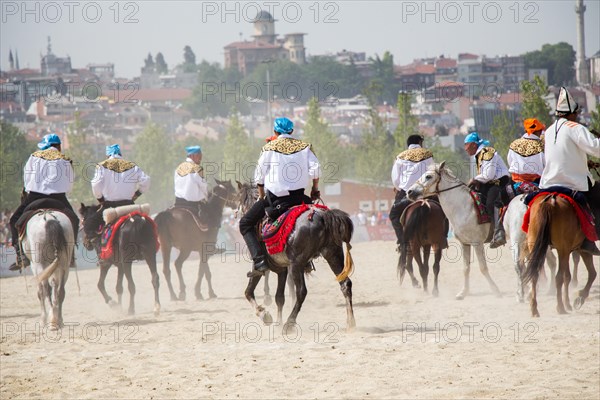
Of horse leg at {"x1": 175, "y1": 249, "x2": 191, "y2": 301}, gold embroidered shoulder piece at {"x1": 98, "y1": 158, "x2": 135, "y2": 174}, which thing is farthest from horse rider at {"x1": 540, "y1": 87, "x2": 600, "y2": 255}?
horse leg at {"x1": 175, "y1": 249, "x2": 191, "y2": 301}

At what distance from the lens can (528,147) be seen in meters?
16.3

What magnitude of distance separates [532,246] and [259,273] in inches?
152

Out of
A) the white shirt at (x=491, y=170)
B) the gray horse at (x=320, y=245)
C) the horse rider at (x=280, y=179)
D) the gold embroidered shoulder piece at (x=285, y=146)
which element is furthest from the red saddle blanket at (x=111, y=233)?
the white shirt at (x=491, y=170)

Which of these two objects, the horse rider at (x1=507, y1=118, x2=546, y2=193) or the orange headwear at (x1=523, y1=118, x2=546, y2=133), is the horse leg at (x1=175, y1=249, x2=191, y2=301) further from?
the orange headwear at (x1=523, y1=118, x2=546, y2=133)

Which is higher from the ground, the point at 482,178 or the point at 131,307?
the point at 482,178

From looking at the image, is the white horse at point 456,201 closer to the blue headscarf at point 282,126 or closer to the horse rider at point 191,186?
the blue headscarf at point 282,126

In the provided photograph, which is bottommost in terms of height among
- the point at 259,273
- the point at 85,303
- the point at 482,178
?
the point at 85,303

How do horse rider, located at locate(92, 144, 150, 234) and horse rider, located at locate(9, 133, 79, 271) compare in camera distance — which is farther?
horse rider, located at locate(92, 144, 150, 234)

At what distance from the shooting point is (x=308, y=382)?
10758mm

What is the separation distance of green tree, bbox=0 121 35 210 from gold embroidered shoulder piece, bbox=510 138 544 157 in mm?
51978

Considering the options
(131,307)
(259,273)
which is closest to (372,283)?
(131,307)

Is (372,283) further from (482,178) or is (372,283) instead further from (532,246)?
(532,246)

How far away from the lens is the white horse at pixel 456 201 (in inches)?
668

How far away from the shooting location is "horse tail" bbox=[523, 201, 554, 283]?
13.1 meters
